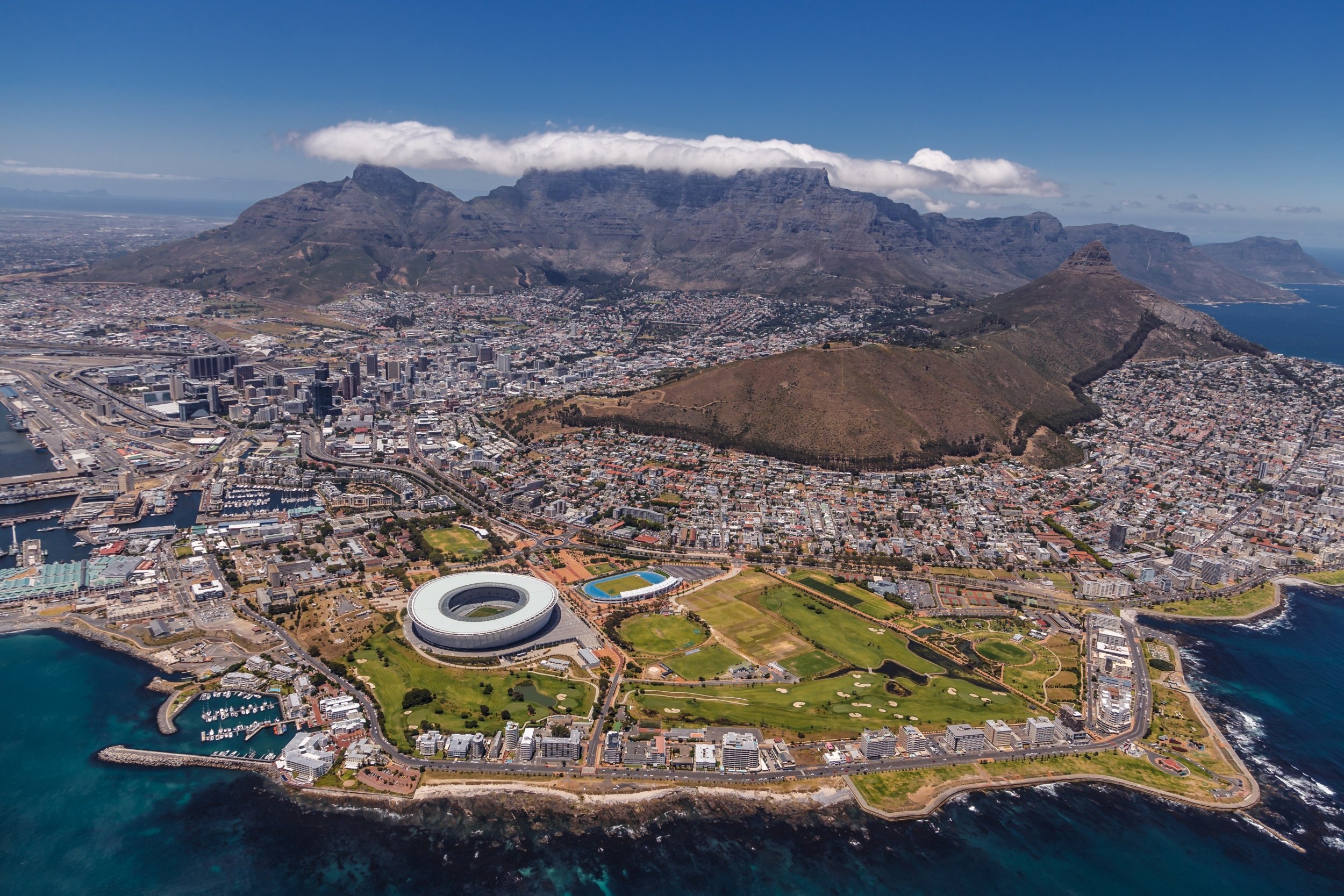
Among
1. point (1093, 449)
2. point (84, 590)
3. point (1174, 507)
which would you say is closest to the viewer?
point (84, 590)

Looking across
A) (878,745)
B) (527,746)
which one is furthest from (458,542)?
(878,745)

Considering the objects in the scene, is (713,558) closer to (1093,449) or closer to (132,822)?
(132,822)

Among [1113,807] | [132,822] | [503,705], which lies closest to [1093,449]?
[1113,807]

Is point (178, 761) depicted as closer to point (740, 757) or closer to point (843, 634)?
point (740, 757)

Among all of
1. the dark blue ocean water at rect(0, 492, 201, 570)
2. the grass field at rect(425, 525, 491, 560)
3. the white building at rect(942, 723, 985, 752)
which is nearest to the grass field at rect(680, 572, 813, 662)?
the white building at rect(942, 723, 985, 752)

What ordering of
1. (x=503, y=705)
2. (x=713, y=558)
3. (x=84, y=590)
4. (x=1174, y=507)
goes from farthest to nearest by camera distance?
(x=1174, y=507), (x=713, y=558), (x=84, y=590), (x=503, y=705)

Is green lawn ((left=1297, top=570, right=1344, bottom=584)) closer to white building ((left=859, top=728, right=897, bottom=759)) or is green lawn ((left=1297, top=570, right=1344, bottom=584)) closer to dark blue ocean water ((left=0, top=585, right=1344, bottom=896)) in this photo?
dark blue ocean water ((left=0, top=585, right=1344, bottom=896))

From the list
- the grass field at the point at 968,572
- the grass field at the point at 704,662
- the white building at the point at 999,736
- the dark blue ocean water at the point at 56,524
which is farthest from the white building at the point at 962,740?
the dark blue ocean water at the point at 56,524
